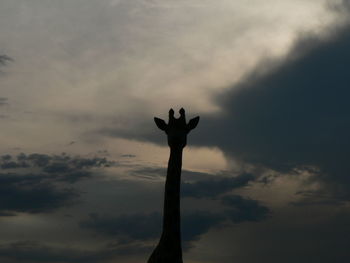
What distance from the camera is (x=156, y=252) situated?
1506 inches

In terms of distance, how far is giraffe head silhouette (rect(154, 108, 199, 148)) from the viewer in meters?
39.5

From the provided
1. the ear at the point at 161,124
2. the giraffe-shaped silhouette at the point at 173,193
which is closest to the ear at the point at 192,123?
the giraffe-shaped silhouette at the point at 173,193

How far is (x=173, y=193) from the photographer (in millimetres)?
39000

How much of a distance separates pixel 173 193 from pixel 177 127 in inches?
149

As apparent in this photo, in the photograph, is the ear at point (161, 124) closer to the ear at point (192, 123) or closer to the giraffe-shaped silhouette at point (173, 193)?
the giraffe-shaped silhouette at point (173, 193)

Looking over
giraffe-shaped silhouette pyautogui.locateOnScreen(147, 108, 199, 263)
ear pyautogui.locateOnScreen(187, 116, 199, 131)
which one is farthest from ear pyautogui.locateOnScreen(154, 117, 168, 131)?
ear pyautogui.locateOnScreen(187, 116, 199, 131)

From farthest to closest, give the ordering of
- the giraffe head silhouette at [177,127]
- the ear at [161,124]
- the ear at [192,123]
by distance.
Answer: the ear at [192,123]
the ear at [161,124]
the giraffe head silhouette at [177,127]

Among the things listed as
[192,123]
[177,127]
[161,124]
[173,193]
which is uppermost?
[192,123]

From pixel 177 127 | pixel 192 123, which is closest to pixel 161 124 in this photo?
pixel 177 127

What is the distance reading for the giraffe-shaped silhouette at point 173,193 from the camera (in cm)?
3806

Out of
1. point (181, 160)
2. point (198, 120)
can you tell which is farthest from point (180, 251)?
point (198, 120)

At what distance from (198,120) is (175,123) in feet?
4.81

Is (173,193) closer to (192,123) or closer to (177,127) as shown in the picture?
(177,127)

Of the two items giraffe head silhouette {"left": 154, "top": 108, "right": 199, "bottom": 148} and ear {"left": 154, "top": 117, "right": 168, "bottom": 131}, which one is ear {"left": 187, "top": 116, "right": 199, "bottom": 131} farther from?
ear {"left": 154, "top": 117, "right": 168, "bottom": 131}
